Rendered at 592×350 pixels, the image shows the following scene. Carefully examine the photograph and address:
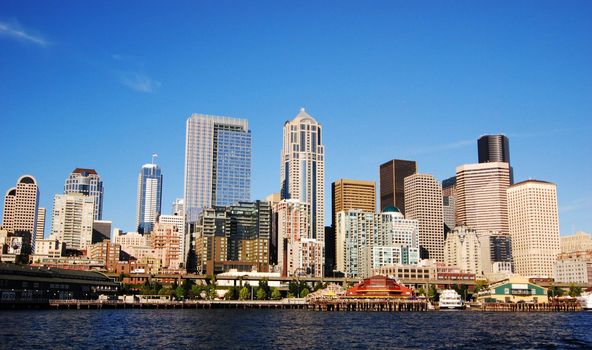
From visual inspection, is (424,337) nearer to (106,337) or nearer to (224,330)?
(224,330)

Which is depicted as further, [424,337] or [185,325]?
[185,325]

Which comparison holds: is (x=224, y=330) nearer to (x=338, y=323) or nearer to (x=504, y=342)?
(x=338, y=323)

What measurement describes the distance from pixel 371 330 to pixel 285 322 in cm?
3000

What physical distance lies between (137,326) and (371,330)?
46.6m

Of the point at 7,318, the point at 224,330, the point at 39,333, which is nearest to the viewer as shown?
the point at 39,333

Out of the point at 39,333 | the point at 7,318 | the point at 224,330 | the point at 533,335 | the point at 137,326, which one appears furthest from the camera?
the point at 7,318

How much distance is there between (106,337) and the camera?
112875 millimetres

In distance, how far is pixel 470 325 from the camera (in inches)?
5802

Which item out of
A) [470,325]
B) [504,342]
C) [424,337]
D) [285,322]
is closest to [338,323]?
[285,322]

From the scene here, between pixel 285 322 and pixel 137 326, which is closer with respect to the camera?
pixel 137 326

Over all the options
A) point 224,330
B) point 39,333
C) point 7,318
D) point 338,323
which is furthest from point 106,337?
point 338,323

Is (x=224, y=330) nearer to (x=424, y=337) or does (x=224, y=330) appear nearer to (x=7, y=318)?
(x=424, y=337)

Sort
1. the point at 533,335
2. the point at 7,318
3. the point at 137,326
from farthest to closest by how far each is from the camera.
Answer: the point at 7,318
the point at 137,326
the point at 533,335

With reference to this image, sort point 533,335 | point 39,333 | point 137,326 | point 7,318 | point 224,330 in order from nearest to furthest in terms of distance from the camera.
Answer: point 39,333 → point 533,335 → point 224,330 → point 137,326 → point 7,318
